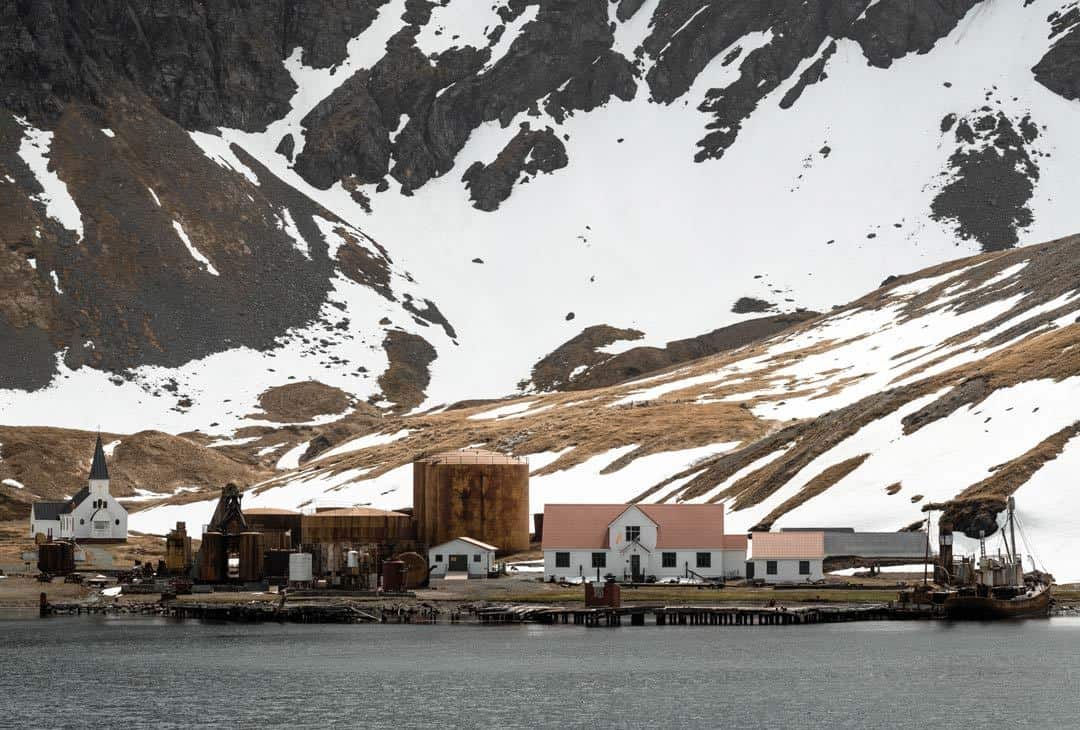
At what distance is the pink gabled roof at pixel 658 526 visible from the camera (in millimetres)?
110750

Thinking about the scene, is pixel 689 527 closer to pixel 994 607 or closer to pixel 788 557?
pixel 788 557

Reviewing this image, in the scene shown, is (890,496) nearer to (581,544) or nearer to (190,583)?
(581,544)

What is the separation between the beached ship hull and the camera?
9350 centimetres

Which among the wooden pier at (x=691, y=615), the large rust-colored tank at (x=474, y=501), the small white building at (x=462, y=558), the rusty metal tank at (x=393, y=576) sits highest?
the large rust-colored tank at (x=474, y=501)

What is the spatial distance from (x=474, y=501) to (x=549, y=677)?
184ft

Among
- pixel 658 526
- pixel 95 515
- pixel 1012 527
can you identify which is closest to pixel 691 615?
pixel 658 526

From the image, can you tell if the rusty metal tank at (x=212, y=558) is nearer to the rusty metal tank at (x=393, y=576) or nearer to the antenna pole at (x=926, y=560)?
the rusty metal tank at (x=393, y=576)

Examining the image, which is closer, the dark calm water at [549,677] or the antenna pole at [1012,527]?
the dark calm water at [549,677]

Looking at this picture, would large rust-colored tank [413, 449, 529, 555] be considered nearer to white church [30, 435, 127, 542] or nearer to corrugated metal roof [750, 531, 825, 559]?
corrugated metal roof [750, 531, 825, 559]

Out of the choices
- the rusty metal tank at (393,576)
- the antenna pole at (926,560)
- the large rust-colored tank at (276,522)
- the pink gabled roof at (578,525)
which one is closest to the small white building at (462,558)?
the pink gabled roof at (578,525)

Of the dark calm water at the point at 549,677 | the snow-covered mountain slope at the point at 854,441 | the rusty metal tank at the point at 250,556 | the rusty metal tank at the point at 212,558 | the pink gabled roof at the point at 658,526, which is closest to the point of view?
the dark calm water at the point at 549,677

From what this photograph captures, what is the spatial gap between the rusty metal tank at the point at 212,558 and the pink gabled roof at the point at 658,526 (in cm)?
2156

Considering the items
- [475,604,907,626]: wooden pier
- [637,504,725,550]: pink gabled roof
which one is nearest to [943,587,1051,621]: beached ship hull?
[475,604,907,626]: wooden pier

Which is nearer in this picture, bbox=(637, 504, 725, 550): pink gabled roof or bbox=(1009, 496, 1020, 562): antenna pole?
bbox=(1009, 496, 1020, 562): antenna pole
